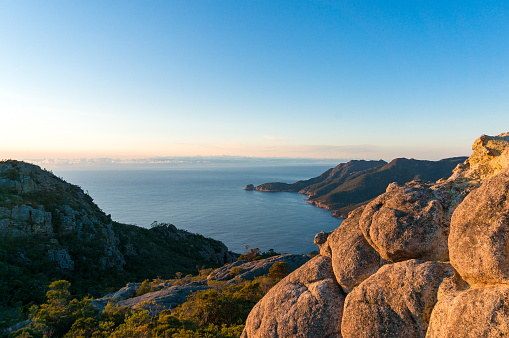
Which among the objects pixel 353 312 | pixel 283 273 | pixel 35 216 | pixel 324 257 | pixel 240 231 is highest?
pixel 324 257

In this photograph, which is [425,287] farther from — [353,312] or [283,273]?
[283,273]

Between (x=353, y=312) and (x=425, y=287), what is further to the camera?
(x=353, y=312)

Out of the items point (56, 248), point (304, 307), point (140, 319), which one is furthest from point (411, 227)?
point (56, 248)

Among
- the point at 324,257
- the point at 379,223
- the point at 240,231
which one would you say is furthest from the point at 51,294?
the point at 240,231

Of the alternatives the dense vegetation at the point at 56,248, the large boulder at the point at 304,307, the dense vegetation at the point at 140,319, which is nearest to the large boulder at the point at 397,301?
the large boulder at the point at 304,307

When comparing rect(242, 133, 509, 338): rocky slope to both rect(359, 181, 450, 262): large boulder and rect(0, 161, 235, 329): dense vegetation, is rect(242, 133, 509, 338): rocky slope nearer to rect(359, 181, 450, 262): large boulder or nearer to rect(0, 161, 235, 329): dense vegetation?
rect(359, 181, 450, 262): large boulder

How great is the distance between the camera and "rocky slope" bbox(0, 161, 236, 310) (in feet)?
118

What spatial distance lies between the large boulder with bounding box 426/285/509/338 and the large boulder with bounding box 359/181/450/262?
6.19 ft

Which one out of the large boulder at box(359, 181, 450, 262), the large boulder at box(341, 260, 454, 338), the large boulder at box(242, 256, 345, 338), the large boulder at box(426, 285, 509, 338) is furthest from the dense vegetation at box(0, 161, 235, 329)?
the large boulder at box(426, 285, 509, 338)

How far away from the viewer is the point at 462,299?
660cm

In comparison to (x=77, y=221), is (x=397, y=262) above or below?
above

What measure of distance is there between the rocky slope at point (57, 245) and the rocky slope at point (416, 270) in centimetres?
3809

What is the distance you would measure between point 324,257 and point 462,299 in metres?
5.87

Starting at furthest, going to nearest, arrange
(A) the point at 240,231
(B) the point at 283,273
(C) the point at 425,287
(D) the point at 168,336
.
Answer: (A) the point at 240,231
(B) the point at 283,273
(D) the point at 168,336
(C) the point at 425,287
